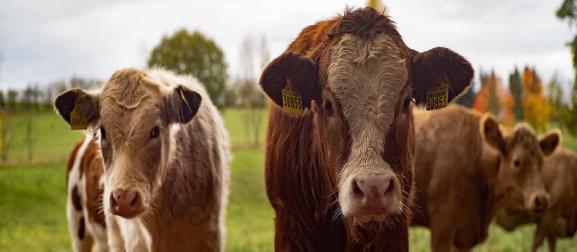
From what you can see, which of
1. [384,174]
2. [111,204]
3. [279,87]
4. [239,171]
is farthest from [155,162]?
[239,171]

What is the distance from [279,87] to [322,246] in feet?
3.58

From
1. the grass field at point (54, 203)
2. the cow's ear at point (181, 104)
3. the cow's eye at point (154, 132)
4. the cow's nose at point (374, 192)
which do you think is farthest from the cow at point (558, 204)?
the cow's nose at point (374, 192)

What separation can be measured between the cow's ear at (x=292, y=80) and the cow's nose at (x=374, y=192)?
830 millimetres

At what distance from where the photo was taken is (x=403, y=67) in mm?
3930

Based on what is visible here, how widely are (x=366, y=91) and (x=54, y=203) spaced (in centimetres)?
2325

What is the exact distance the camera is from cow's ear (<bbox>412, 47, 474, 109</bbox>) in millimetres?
4129

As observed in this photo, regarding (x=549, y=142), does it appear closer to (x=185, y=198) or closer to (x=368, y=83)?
(x=185, y=198)

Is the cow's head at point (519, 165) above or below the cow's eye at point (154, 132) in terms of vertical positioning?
below

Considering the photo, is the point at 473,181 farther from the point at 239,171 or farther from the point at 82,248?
the point at 239,171

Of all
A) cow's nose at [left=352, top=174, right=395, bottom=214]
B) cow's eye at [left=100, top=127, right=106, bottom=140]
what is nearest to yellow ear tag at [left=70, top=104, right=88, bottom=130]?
cow's eye at [left=100, top=127, right=106, bottom=140]

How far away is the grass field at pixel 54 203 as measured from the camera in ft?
48.9

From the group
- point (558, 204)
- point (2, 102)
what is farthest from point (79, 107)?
point (2, 102)

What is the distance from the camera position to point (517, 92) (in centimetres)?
5825

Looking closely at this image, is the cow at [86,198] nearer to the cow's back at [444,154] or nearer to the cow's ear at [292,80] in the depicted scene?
the cow's ear at [292,80]
